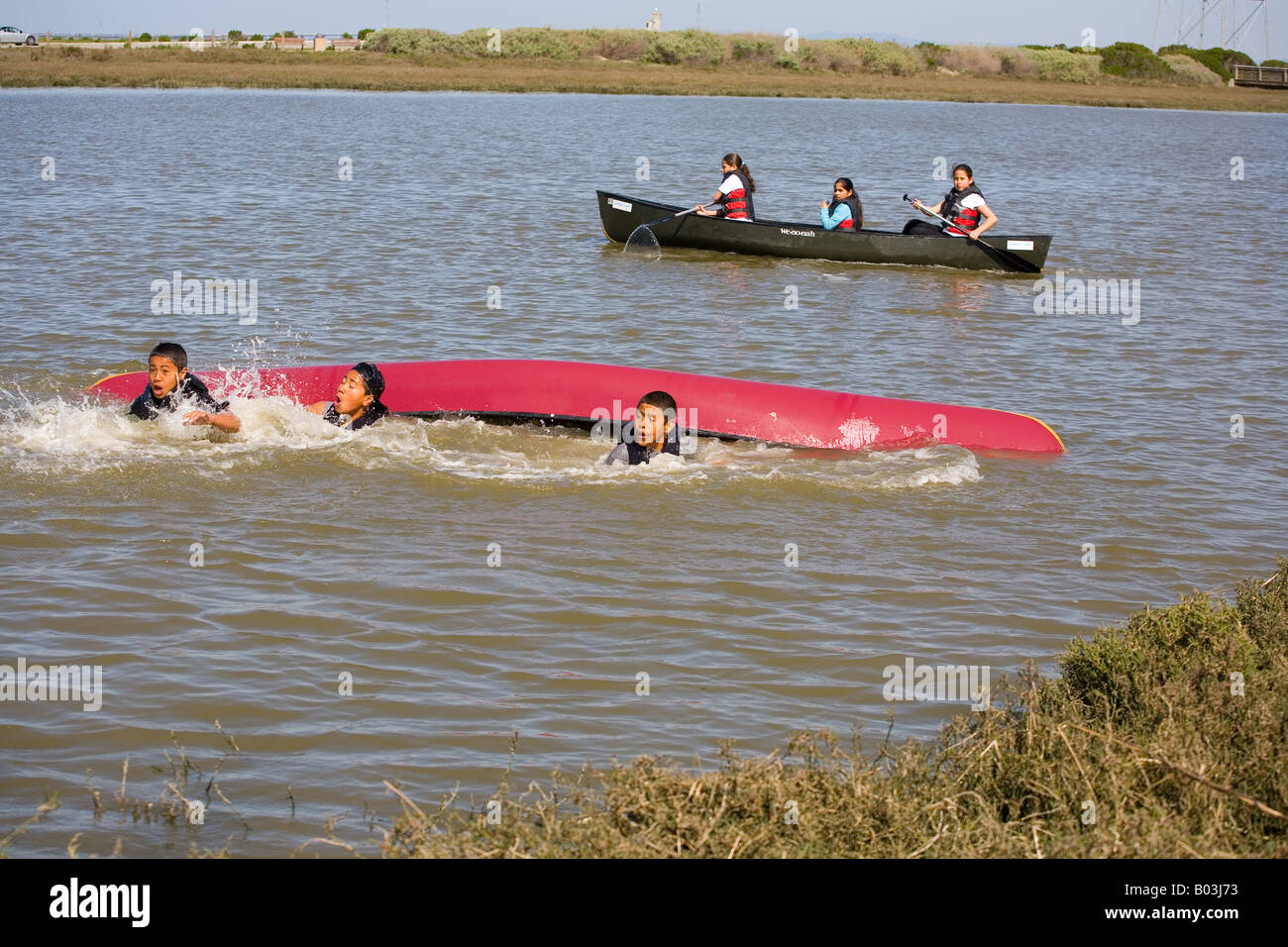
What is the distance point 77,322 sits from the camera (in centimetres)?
1341

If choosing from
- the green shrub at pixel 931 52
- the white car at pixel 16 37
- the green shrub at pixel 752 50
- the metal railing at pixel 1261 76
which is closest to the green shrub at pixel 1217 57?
the metal railing at pixel 1261 76

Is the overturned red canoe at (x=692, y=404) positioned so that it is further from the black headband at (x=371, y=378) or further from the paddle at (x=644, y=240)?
the paddle at (x=644, y=240)

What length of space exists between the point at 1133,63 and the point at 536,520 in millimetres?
78546

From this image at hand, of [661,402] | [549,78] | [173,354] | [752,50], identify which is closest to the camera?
[661,402]

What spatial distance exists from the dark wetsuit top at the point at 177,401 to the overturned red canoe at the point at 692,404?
2.87ft

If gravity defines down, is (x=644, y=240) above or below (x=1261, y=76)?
below

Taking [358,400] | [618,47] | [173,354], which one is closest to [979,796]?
[358,400]

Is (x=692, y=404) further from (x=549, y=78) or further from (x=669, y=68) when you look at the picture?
(x=669, y=68)

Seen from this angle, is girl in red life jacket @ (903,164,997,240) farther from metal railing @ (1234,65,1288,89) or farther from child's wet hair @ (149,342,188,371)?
metal railing @ (1234,65,1288,89)

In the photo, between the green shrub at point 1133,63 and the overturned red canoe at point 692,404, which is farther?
the green shrub at point 1133,63

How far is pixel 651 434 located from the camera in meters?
8.73

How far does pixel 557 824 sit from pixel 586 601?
2.83m

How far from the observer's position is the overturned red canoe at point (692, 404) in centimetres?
960
